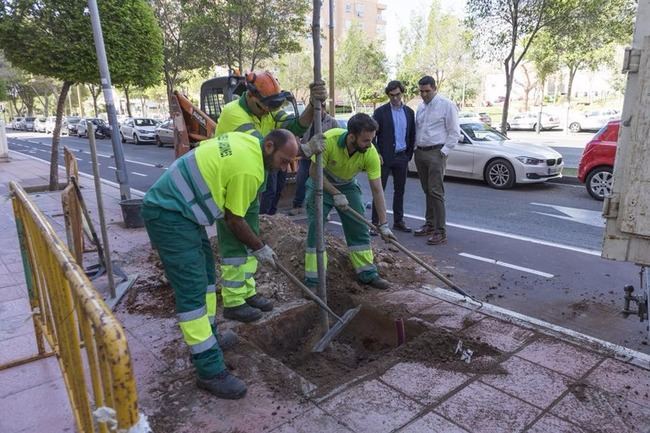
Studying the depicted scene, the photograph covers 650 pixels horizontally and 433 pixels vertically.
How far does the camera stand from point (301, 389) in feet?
8.92

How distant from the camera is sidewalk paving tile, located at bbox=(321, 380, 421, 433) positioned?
2438mm

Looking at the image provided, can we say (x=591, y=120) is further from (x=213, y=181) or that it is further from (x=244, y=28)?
(x=213, y=181)

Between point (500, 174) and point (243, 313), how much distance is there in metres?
7.35

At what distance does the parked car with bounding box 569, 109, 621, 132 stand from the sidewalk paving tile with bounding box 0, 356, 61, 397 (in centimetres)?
2724

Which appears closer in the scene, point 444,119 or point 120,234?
point 444,119

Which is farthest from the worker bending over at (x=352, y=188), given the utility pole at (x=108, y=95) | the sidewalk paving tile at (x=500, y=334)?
the utility pole at (x=108, y=95)

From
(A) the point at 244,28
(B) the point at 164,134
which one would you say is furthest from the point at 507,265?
(B) the point at 164,134

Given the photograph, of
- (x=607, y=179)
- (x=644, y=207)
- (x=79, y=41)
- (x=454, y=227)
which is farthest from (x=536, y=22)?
(x=644, y=207)

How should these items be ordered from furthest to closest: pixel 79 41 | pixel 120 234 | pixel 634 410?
pixel 79 41 → pixel 120 234 → pixel 634 410

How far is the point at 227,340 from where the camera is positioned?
10.4ft

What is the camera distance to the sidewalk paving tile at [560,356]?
289 centimetres

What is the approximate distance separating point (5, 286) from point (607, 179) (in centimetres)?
848

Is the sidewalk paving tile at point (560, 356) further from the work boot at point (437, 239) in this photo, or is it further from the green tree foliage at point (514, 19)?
the green tree foliage at point (514, 19)

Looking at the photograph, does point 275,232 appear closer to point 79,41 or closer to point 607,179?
point 79,41
